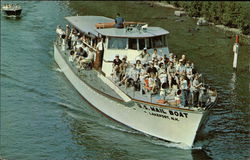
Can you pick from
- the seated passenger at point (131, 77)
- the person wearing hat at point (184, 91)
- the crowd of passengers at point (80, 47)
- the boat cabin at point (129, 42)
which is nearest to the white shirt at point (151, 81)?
the seated passenger at point (131, 77)

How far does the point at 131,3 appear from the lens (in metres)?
70.2

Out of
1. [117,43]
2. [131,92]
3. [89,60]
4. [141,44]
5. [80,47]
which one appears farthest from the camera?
[80,47]

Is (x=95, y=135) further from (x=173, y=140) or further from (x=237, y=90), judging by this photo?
(x=237, y=90)

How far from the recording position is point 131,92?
82.5 feet

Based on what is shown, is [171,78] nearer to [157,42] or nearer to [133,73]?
[133,73]

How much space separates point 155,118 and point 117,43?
6319 mm

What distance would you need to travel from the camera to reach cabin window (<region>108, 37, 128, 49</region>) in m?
27.6

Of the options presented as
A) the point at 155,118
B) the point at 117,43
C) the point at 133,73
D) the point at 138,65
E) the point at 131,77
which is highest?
the point at 117,43

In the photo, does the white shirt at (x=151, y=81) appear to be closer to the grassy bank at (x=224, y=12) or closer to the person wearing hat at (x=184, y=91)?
the person wearing hat at (x=184, y=91)

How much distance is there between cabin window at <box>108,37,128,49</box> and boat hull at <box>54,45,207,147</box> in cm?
297

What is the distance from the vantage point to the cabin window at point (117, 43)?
2763cm

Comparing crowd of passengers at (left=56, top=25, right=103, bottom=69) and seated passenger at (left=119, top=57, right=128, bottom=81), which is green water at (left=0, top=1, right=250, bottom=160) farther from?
seated passenger at (left=119, top=57, right=128, bottom=81)

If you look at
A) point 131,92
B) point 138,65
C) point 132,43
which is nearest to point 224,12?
point 132,43

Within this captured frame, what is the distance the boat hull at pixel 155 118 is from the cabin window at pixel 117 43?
9.74 feet
